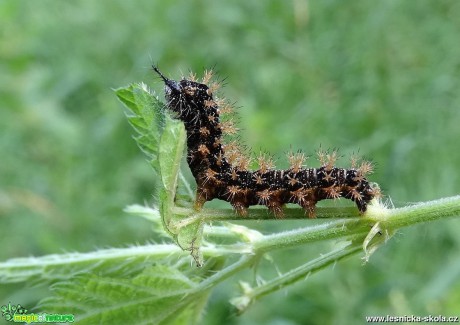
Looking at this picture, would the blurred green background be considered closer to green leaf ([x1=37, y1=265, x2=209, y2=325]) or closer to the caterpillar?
the caterpillar

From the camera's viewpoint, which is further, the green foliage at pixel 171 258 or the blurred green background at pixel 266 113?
the blurred green background at pixel 266 113

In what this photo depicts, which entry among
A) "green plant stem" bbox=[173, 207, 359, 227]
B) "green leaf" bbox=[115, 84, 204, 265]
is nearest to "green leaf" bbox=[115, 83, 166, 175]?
"green leaf" bbox=[115, 84, 204, 265]

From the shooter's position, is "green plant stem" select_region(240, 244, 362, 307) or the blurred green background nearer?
"green plant stem" select_region(240, 244, 362, 307)

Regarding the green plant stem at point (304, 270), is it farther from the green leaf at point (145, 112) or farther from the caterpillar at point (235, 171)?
the green leaf at point (145, 112)

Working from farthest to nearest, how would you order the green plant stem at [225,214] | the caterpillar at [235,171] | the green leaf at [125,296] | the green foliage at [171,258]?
the caterpillar at [235,171]
the green leaf at [125,296]
the green plant stem at [225,214]
the green foliage at [171,258]

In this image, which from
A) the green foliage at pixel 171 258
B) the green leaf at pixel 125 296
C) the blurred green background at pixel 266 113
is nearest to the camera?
the green foliage at pixel 171 258

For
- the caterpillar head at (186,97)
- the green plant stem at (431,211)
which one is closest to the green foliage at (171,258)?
the green plant stem at (431,211)

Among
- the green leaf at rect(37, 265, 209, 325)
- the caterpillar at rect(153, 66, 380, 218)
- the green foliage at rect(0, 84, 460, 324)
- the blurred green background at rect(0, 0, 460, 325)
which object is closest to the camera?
the green foliage at rect(0, 84, 460, 324)
